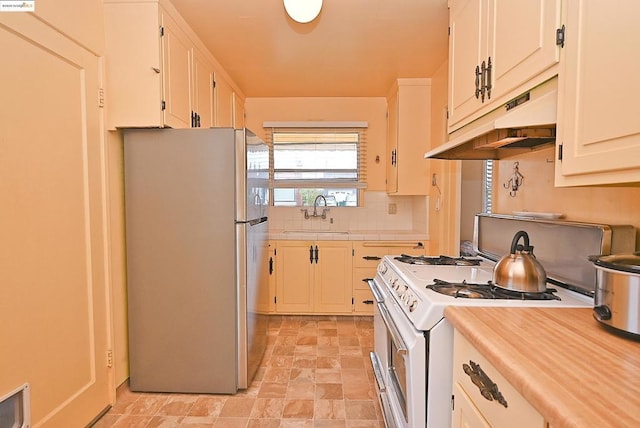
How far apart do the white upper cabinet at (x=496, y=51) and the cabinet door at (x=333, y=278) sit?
1838 mm

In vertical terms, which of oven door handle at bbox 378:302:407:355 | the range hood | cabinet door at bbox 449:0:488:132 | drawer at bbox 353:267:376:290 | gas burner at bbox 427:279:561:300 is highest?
cabinet door at bbox 449:0:488:132

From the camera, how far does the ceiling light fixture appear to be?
6.34 ft

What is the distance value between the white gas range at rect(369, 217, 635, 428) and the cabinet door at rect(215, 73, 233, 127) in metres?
2.22

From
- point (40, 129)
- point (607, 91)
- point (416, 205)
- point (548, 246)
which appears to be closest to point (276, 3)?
point (40, 129)

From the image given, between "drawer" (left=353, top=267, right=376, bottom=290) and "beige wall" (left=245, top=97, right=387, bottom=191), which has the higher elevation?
"beige wall" (left=245, top=97, right=387, bottom=191)

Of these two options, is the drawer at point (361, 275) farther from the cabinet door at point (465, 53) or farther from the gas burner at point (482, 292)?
the gas burner at point (482, 292)

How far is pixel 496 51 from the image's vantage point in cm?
148

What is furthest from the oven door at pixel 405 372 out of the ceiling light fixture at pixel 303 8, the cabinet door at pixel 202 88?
the cabinet door at pixel 202 88

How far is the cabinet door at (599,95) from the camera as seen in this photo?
0.84 m

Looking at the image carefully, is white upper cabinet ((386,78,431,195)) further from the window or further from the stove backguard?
the stove backguard

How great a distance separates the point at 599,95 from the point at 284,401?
2.15 m

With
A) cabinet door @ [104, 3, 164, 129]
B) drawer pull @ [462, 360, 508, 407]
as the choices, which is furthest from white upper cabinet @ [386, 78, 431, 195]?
drawer pull @ [462, 360, 508, 407]

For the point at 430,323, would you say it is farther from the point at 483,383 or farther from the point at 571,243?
the point at 571,243

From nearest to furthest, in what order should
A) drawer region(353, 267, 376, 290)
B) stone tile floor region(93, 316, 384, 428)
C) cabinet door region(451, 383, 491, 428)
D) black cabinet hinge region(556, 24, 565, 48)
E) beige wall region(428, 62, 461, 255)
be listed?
cabinet door region(451, 383, 491, 428)
black cabinet hinge region(556, 24, 565, 48)
stone tile floor region(93, 316, 384, 428)
beige wall region(428, 62, 461, 255)
drawer region(353, 267, 376, 290)
